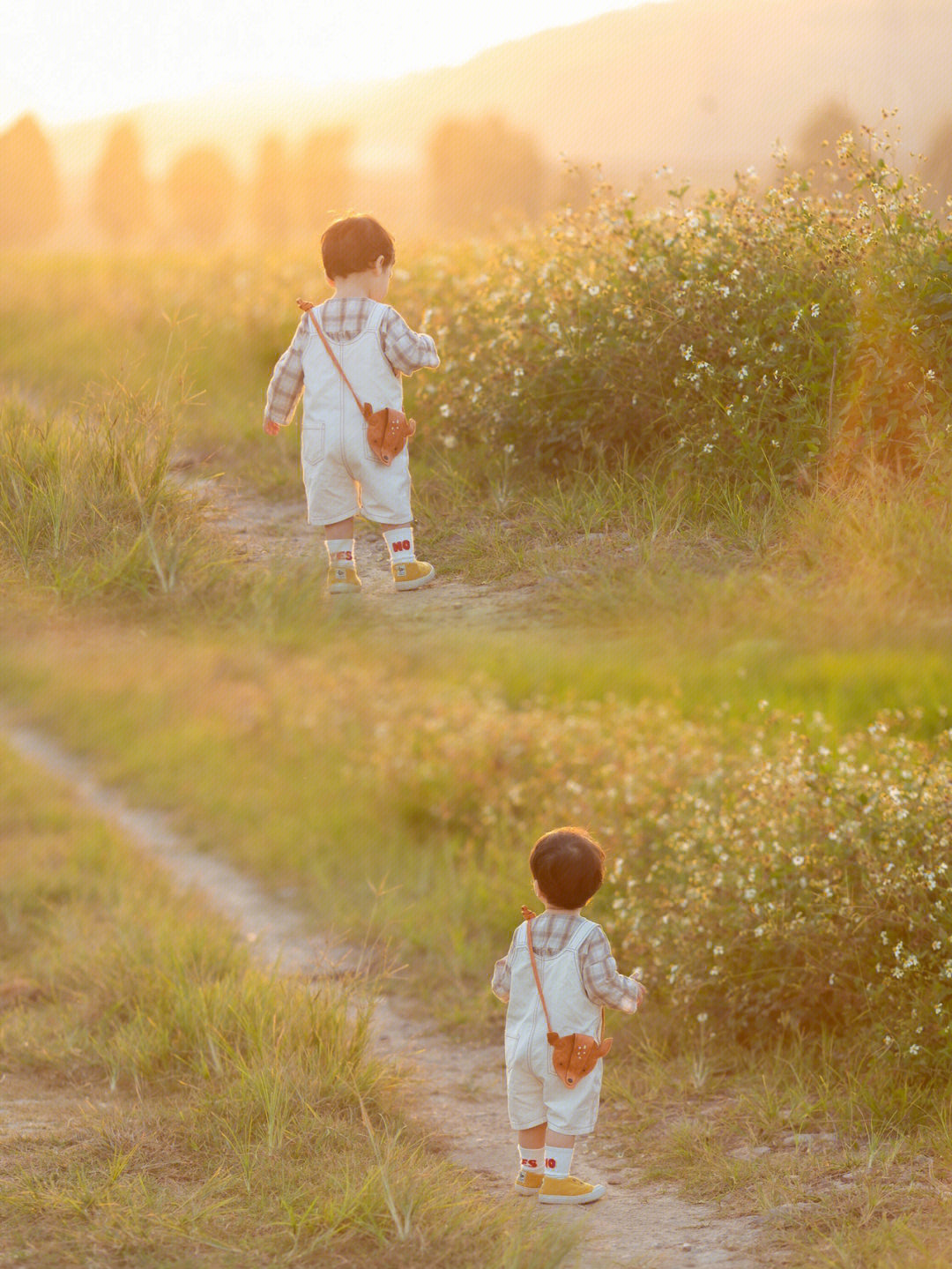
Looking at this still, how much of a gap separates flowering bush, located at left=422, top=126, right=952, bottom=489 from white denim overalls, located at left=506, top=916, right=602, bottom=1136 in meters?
2.22

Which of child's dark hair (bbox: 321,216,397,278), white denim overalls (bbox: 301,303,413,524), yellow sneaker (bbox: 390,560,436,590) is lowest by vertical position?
yellow sneaker (bbox: 390,560,436,590)

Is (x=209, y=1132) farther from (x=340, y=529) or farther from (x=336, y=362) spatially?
(x=336, y=362)

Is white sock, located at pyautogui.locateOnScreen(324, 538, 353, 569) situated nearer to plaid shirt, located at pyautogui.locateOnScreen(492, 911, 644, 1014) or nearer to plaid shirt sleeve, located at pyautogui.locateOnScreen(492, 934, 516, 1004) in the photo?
plaid shirt, located at pyautogui.locateOnScreen(492, 911, 644, 1014)

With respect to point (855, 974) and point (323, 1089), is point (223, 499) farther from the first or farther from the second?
point (855, 974)

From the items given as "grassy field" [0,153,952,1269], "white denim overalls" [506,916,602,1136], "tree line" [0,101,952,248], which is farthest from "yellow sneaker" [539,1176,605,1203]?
"tree line" [0,101,952,248]

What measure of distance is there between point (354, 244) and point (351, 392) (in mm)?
561

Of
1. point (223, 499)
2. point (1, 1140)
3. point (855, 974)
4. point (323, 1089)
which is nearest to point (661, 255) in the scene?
point (223, 499)

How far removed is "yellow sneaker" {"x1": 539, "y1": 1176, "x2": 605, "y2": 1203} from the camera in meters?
5.85

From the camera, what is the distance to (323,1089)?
23.0 ft

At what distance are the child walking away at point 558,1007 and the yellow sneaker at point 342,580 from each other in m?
1.77

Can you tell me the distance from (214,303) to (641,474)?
2.62 metres

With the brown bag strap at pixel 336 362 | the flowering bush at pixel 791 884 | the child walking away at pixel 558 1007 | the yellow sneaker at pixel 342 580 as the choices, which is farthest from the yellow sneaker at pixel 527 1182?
the brown bag strap at pixel 336 362

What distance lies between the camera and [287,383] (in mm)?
4977

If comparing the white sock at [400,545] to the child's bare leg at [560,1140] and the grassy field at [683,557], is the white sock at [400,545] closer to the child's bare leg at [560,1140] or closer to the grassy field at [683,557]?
the grassy field at [683,557]
